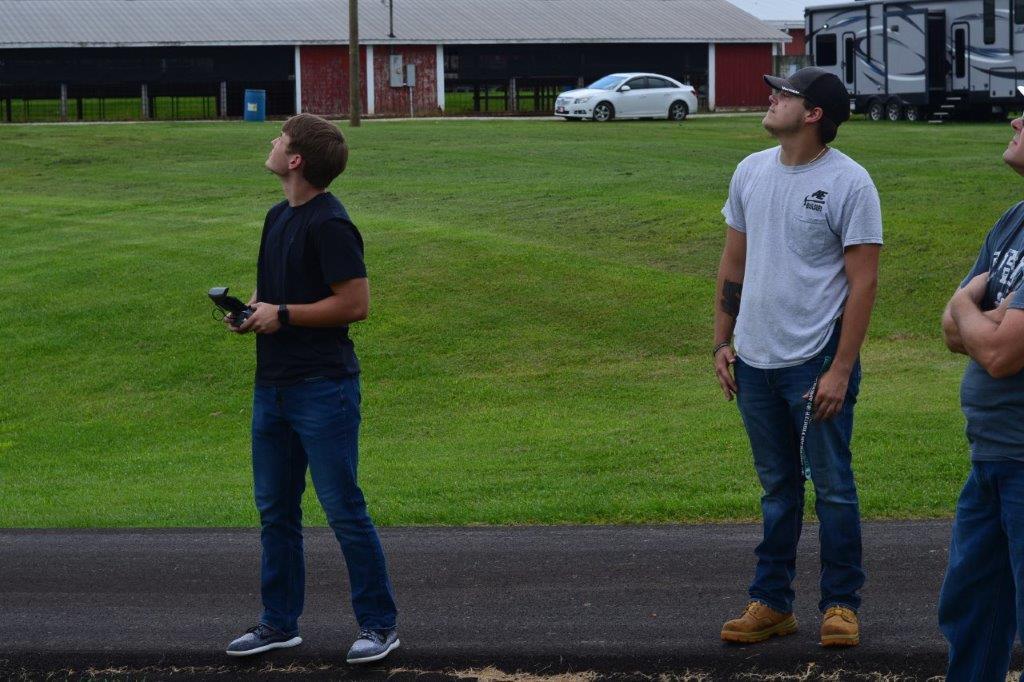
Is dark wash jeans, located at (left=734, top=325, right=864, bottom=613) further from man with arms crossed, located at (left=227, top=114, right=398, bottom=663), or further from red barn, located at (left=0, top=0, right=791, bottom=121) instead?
red barn, located at (left=0, top=0, right=791, bottom=121)

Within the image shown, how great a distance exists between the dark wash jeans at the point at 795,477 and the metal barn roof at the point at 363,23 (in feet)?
151

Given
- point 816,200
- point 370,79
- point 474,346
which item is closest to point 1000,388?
point 816,200

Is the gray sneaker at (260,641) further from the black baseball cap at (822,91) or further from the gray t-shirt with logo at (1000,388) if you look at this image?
the black baseball cap at (822,91)

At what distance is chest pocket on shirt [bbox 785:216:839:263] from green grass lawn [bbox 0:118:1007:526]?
111 inches

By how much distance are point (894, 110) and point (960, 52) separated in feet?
8.83

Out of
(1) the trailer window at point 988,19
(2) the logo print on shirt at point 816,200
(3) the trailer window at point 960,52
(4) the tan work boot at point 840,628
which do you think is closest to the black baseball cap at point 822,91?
(2) the logo print on shirt at point 816,200

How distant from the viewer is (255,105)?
152ft

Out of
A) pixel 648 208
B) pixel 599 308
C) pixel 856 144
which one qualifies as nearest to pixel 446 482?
pixel 599 308

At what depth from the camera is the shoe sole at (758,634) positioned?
16.9 ft

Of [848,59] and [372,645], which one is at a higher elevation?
[848,59]

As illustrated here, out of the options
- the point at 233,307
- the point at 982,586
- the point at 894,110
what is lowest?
the point at 982,586

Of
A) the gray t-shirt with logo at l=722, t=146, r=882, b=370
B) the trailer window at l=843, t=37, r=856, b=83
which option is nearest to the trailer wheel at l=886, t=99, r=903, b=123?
the trailer window at l=843, t=37, r=856, b=83

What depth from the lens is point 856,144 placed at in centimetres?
2864

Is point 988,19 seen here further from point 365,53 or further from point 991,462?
point 991,462
